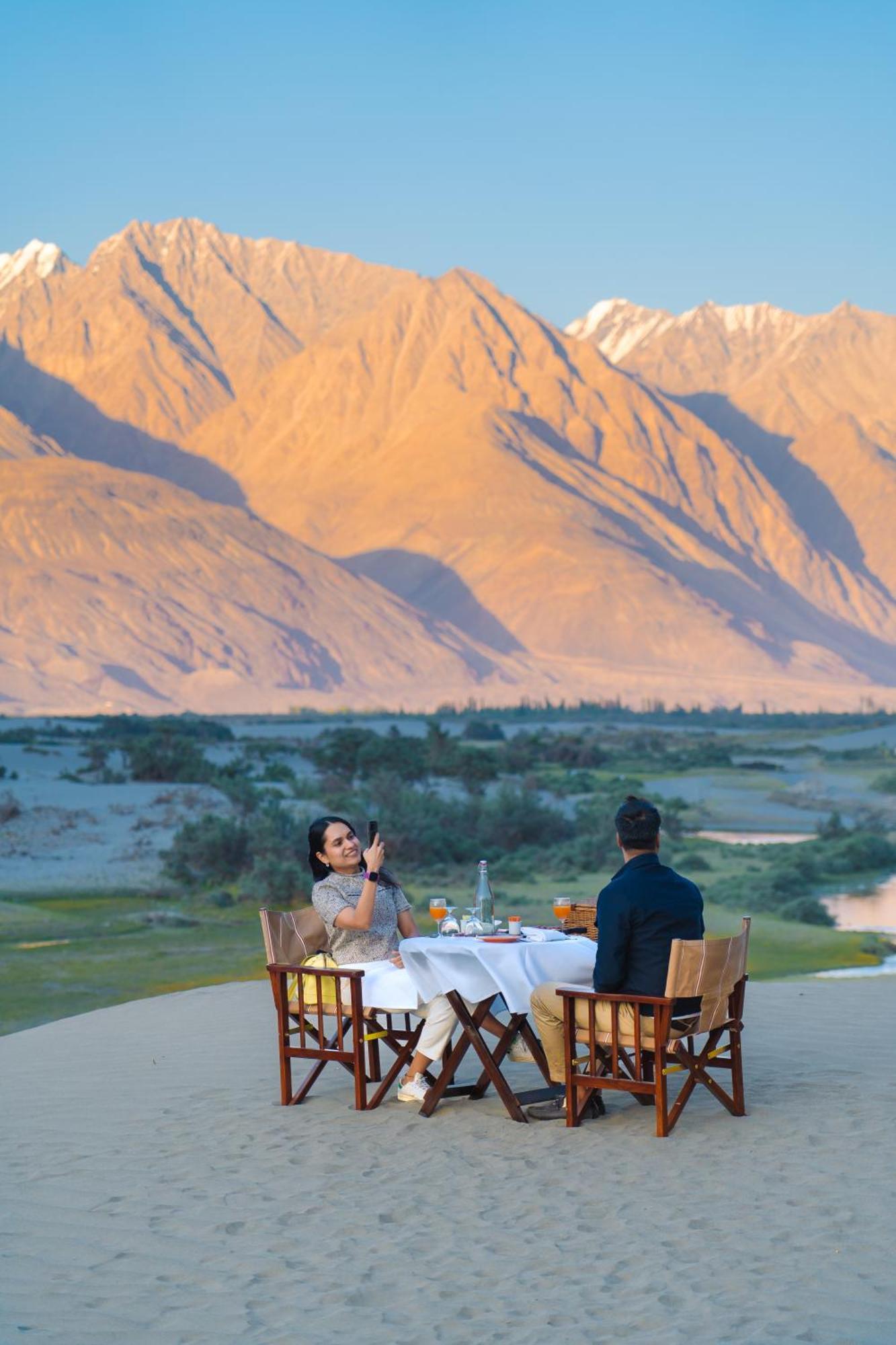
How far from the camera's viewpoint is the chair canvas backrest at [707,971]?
6.12 m

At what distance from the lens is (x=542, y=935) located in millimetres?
7051

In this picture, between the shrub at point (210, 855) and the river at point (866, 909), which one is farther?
the shrub at point (210, 855)

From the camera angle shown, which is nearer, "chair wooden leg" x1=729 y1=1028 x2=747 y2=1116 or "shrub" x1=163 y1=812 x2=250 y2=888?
"chair wooden leg" x1=729 y1=1028 x2=747 y2=1116

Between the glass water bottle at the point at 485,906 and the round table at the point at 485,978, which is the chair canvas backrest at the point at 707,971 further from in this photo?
the glass water bottle at the point at 485,906

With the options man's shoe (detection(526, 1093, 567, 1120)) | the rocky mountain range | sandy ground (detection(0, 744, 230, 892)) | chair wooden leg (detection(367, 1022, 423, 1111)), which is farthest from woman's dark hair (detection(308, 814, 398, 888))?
the rocky mountain range

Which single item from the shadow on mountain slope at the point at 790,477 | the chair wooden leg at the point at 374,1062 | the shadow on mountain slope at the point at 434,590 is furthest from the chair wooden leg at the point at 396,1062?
the shadow on mountain slope at the point at 790,477

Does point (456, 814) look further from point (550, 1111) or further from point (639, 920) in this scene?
point (639, 920)

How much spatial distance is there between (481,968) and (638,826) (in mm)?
840

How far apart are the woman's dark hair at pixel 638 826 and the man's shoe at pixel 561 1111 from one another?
99 centimetres

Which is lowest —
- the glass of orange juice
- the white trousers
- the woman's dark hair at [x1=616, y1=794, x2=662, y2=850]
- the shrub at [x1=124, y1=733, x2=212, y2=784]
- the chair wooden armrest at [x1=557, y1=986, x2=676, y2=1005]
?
the white trousers

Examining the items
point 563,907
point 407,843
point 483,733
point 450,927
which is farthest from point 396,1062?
point 483,733

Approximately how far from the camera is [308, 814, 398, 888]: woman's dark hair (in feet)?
23.4

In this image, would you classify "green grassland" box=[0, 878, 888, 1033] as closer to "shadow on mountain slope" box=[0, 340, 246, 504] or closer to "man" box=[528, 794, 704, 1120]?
"man" box=[528, 794, 704, 1120]

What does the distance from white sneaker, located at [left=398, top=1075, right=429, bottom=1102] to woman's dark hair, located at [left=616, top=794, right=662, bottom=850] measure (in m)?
1.35
